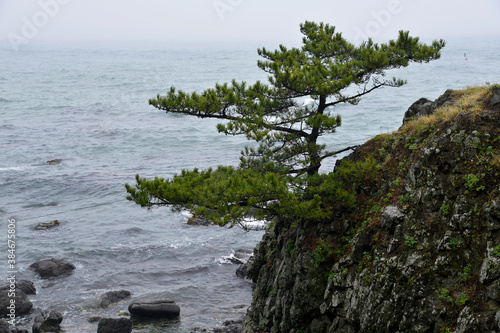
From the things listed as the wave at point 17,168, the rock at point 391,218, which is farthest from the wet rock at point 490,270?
the wave at point 17,168

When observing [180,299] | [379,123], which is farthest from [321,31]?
[379,123]

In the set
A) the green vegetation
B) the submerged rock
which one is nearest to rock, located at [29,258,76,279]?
the submerged rock

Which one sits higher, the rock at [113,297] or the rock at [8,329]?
the rock at [8,329]

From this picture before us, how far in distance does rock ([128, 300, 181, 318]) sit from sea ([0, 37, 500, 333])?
0.50m

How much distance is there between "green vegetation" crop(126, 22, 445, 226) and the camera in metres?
15.0

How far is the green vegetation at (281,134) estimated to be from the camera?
1504 centimetres

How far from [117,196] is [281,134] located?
93.0 ft

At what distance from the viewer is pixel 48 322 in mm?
23016

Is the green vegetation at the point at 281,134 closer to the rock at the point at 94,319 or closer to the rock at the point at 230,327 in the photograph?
the rock at the point at 230,327

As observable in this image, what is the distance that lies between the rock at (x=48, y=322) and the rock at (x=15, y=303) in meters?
1.57

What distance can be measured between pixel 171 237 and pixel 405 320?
24.3 m

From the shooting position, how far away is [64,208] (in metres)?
40.0

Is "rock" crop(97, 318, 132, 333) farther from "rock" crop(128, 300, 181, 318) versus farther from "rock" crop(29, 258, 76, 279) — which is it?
"rock" crop(29, 258, 76, 279)

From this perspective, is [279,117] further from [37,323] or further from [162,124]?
[162,124]
